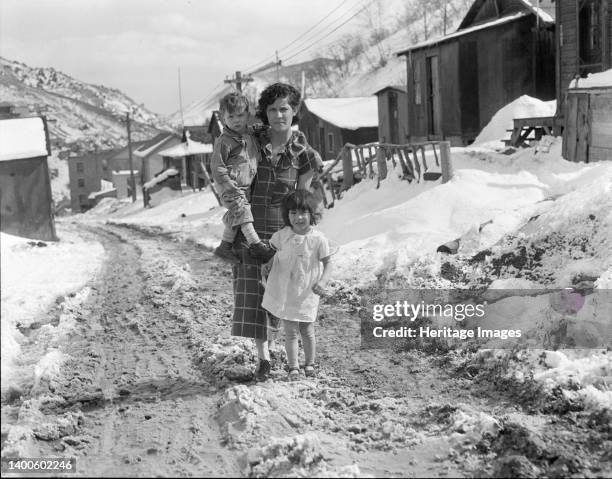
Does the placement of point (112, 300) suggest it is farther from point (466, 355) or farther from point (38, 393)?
point (466, 355)

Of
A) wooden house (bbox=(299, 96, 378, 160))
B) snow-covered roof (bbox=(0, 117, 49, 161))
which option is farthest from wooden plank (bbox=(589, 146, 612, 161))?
wooden house (bbox=(299, 96, 378, 160))

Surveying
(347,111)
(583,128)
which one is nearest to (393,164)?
(583,128)

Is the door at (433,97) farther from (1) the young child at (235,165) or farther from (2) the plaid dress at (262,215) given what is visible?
(1) the young child at (235,165)

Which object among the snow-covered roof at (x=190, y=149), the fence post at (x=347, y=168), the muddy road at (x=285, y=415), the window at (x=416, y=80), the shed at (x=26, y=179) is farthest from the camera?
the snow-covered roof at (x=190, y=149)

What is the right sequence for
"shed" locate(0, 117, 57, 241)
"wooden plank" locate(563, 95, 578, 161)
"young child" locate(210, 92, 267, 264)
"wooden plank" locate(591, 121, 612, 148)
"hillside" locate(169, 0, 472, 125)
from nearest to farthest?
"young child" locate(210, 92, 267, 264), "wooden plank" locate(591, 121, 612, 148), "wooden plank" locate(563, 95, 578, 161), "shed" locate(0, 117, 57, 241), "hillside" locate(169, 0, 472, 125)

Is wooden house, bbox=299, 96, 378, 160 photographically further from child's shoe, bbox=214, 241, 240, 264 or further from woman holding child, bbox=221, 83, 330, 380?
child's shoe, bbox=214, 241, 240, 264

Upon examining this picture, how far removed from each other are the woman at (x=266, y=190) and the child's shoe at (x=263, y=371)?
0.13 ft

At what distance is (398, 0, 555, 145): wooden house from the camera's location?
21562 mm

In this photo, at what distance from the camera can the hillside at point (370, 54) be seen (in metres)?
76.0

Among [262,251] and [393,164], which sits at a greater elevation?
[393,164]

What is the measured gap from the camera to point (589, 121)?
39.7 ft

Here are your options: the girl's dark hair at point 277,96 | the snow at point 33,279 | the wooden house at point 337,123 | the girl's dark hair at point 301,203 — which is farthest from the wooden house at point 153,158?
the girl's dark hair at point 301,203

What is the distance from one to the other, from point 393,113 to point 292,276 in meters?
27.5

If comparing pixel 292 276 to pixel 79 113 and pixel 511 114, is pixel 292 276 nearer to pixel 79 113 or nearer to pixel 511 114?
pixel 511 114
